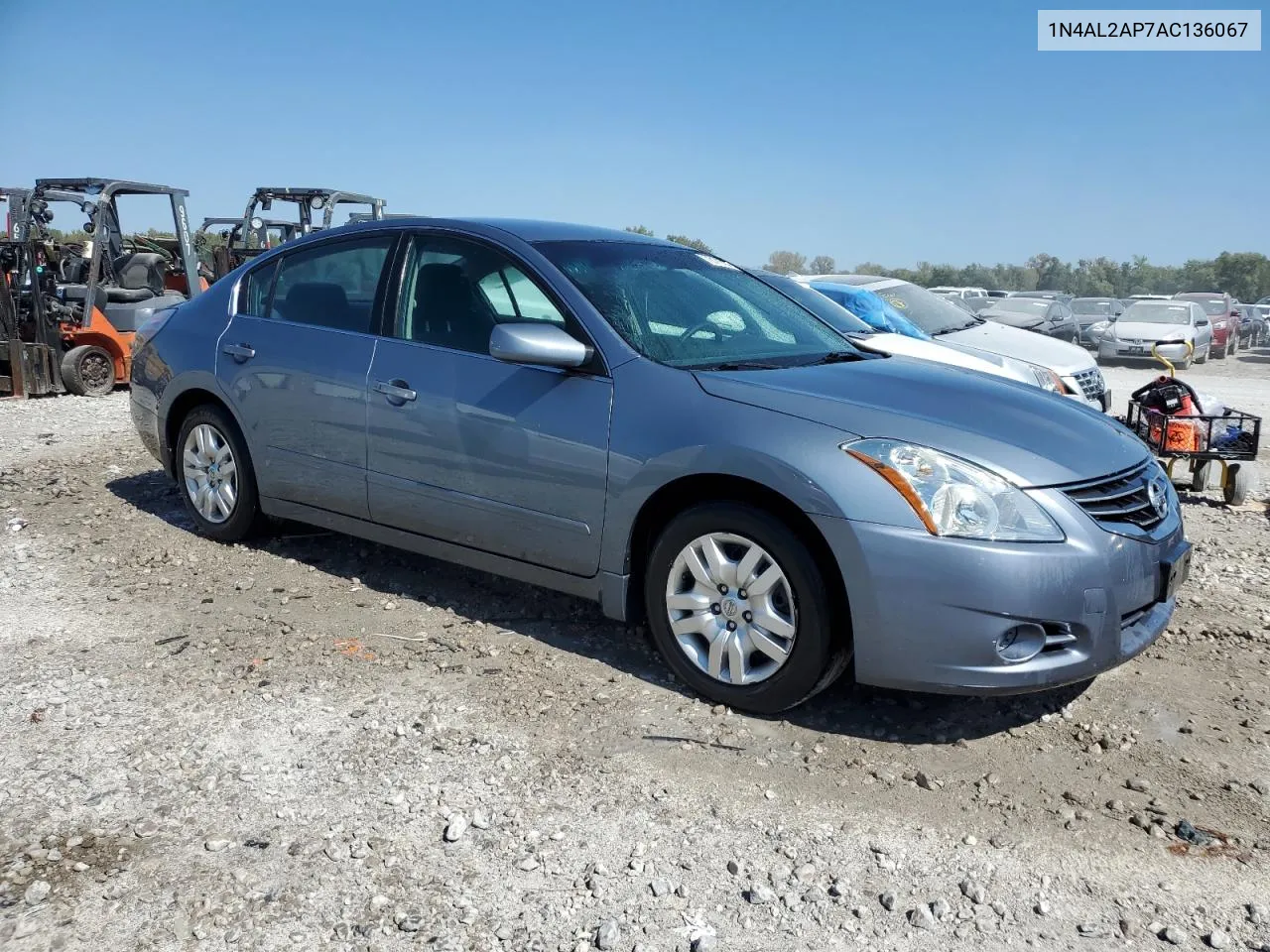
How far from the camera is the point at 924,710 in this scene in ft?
13.2

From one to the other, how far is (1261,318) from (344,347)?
1220 inches

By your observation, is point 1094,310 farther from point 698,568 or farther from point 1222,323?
point 698,568

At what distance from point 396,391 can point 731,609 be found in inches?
70.0

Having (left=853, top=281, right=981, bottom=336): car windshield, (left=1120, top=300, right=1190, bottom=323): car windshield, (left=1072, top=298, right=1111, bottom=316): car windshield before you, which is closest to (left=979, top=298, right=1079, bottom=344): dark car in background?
(left=1120, top=300, right=1190, bottom=323): car windshield

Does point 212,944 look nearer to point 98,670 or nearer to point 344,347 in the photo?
point 98,670

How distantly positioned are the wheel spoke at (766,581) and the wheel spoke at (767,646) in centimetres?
13

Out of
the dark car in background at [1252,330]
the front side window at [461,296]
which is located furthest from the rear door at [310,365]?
the dark car in background at [1252,330]

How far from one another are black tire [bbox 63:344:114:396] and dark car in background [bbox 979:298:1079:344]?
1460 centimetres

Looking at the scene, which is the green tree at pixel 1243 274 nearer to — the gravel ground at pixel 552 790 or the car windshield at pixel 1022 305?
the car windshield at pixel 1022 305

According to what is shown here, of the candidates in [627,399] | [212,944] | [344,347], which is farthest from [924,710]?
[344,347]

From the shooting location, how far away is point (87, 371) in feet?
41.1

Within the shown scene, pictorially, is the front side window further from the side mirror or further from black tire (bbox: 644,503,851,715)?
black tire (bbox: 644,503,851,715)

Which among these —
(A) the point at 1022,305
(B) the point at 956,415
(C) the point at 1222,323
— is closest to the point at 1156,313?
(A) the point at 1022,305

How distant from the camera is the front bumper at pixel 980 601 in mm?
3420
